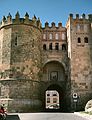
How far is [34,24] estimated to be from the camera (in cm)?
2497

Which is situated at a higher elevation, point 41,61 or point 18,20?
point 18,20

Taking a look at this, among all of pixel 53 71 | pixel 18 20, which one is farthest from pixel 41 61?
pixel 18 20

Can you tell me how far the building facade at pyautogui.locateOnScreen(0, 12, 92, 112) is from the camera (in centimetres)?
2291

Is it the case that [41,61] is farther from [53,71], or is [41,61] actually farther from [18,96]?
[18,96]

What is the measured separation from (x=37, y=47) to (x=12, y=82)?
475 cm

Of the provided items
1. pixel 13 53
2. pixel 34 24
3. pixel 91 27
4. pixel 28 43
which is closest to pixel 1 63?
pixel 13 53

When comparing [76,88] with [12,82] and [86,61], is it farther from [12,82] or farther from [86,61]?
[12,82]

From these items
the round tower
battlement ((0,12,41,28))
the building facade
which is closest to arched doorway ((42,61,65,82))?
the building facade

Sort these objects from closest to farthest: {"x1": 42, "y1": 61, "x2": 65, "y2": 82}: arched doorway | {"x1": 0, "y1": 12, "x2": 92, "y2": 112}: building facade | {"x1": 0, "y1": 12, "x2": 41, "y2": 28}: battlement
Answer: {"x1": 0, "y1": 12, "x2": 92, "y2": 112}: building facade, {"x1": 0, "y1": 12, "x2": 41, "y2": 28}: battlement, {"x1": 42, "y1": 61, "x2": 65, "y2": 82}: arched doorway

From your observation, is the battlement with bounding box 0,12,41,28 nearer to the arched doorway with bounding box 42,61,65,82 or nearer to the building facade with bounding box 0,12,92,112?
the building facade with bounding box 0,12,92,112

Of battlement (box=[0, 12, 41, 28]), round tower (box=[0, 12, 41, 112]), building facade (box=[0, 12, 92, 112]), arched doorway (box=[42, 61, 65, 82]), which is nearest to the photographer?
round tower (box=[0, 12, 41, 112])

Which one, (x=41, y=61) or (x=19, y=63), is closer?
(x=19, y=63)

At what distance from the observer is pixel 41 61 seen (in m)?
26.1

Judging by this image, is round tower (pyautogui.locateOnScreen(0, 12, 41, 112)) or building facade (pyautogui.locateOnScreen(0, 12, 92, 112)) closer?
round tower (pyautogui.locateOnScreen(0, 12, 41, 112))
